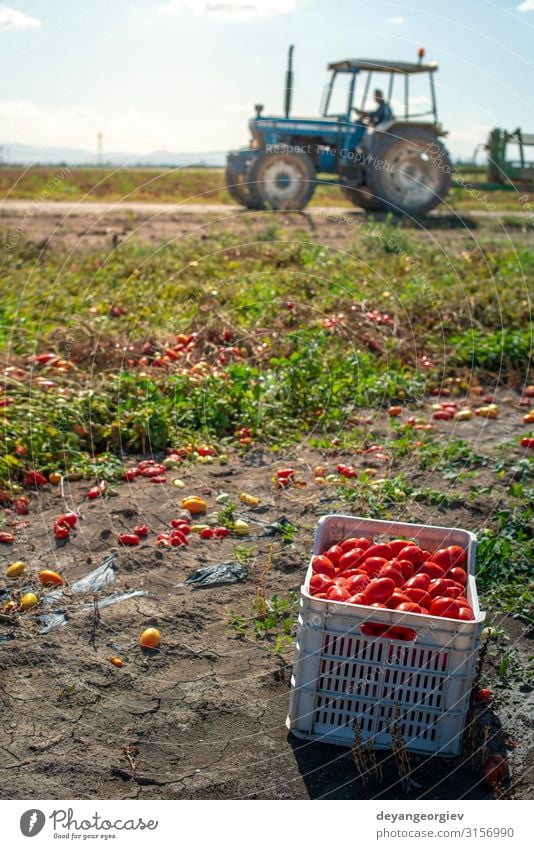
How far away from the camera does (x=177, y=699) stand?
11.9ft

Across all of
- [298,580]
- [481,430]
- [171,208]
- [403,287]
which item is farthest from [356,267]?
[171,208]

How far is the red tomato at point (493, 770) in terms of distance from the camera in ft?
10.4

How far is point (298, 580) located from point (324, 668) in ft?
3.87

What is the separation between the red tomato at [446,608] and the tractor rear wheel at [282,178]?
12601 millimetres

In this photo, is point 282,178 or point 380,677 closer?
point 380,677

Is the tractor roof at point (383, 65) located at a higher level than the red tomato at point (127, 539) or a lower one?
higher

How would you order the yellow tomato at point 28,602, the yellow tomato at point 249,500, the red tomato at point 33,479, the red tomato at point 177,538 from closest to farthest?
the yellow tomato at point 28,602
the red tomato at point 177,538
the yellow tomato at point 249,500
the red tomato at point 33,479

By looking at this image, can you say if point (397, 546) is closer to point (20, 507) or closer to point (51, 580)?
point (51, 580)

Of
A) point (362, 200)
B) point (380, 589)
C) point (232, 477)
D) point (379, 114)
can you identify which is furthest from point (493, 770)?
point (362, 200)

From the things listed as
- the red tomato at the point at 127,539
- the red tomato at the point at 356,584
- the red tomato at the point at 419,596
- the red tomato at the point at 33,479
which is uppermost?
the red tomato at the point at 356,584

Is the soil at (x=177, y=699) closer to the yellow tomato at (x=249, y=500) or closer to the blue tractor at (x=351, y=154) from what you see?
the yellow tomato at (x=249, y=500)

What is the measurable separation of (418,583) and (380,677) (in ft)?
1.52

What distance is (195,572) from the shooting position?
458 centimetres

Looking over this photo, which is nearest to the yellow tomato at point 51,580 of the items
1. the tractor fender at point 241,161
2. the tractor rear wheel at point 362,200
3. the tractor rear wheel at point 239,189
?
the tractor fender at point 241,161
